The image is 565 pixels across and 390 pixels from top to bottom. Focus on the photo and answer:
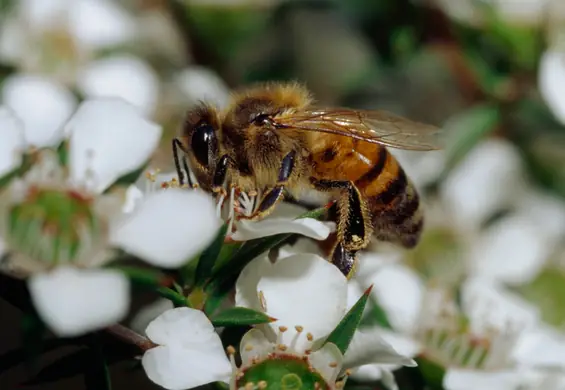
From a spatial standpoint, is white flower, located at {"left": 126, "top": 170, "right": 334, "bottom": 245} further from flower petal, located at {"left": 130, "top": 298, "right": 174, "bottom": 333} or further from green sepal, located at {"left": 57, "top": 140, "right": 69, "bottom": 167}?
flower petal, located at {"left": 130, "top": 298, "right": 174, "bottom": 333}

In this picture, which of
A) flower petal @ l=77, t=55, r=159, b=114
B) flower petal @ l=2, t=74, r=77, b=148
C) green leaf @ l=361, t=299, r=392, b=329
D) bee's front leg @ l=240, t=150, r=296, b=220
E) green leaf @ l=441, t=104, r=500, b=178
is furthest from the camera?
flower petal @ l=77, t=55, r=159, b=114

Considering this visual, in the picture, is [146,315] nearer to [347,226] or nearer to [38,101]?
[347,226]

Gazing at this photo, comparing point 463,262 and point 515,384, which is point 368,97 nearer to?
point 463,262

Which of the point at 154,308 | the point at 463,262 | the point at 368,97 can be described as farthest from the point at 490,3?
the point at 154,308

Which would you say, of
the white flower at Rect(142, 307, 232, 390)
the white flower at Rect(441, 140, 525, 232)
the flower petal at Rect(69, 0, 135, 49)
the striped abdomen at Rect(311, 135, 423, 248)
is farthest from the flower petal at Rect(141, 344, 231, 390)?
the flower petal at Rect(69, 0, 135, 49)

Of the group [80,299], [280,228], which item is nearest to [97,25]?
[280,228]

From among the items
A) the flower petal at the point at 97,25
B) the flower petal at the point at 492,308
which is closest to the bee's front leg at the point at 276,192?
the flower petal at the point at 492,308

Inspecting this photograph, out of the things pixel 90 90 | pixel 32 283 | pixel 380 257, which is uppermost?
pixel 32 283
